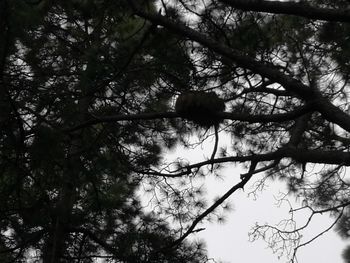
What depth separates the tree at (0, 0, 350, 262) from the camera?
336 cm

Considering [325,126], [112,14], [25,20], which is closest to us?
[25,20]

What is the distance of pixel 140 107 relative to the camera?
5727 millimetres

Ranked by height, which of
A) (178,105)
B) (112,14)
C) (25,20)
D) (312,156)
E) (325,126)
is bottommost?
(312,156)

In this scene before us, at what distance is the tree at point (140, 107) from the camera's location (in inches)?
132

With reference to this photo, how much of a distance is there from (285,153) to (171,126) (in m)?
2.67

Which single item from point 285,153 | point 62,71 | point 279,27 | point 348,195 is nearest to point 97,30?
point 62,71

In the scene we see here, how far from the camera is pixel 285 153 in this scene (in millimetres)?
3344

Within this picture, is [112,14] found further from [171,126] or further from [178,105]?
[171,126]

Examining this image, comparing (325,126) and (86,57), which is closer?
(86,57)

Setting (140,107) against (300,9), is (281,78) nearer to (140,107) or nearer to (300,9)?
(300,9)

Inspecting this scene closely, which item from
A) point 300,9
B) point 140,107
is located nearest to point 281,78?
point 300,9

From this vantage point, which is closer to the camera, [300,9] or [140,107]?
[300,9]

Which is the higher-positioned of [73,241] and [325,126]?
[325,126]

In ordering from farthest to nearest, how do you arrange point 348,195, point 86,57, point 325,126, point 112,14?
1. point 325,126
2. point 348,195
3. point 112,14
4. point 86,57
